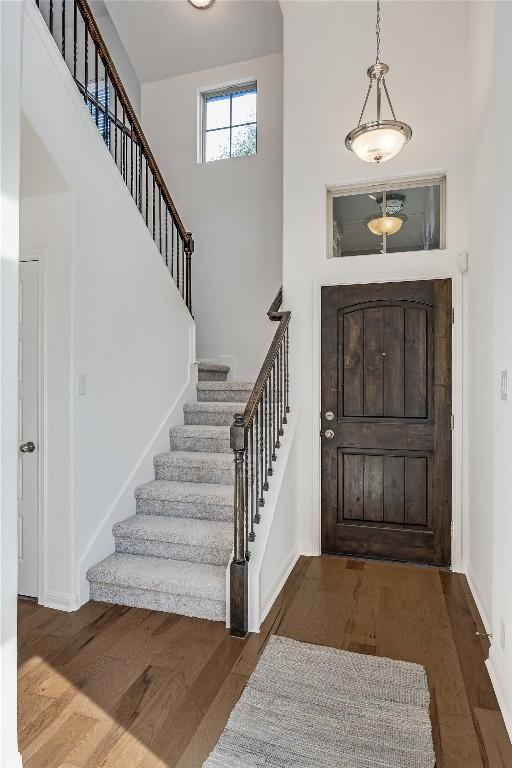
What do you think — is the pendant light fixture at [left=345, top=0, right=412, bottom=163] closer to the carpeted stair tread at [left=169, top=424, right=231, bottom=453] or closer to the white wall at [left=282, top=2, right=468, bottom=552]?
the white wall at [left=282, top=2, right=468, bottom=552]

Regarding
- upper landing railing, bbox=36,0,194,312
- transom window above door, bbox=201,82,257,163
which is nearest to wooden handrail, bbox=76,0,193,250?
upper landing railing, bbox=36,0,194,312

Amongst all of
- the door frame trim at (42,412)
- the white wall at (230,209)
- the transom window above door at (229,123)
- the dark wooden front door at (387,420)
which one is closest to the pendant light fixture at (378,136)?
the dark wooden front door at (387,420)

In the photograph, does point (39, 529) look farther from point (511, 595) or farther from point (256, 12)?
point (256, 12)

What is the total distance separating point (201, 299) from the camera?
5.45 meters

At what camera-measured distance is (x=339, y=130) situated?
3791 millimetres

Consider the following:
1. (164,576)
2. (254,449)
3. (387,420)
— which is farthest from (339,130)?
(164,576)

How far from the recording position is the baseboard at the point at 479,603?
8.64 ft

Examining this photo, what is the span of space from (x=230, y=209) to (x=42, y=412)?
3334mm

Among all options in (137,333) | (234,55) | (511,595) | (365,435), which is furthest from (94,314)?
(234,55)

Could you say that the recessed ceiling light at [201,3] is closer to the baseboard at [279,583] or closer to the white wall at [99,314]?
the white wall at [99,314]

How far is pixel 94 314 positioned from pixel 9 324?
1537 mm

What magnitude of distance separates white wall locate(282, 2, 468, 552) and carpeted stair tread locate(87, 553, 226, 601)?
1.15 meters

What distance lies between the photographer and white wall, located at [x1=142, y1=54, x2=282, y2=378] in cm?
519

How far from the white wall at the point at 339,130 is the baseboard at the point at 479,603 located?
43.9 inches
